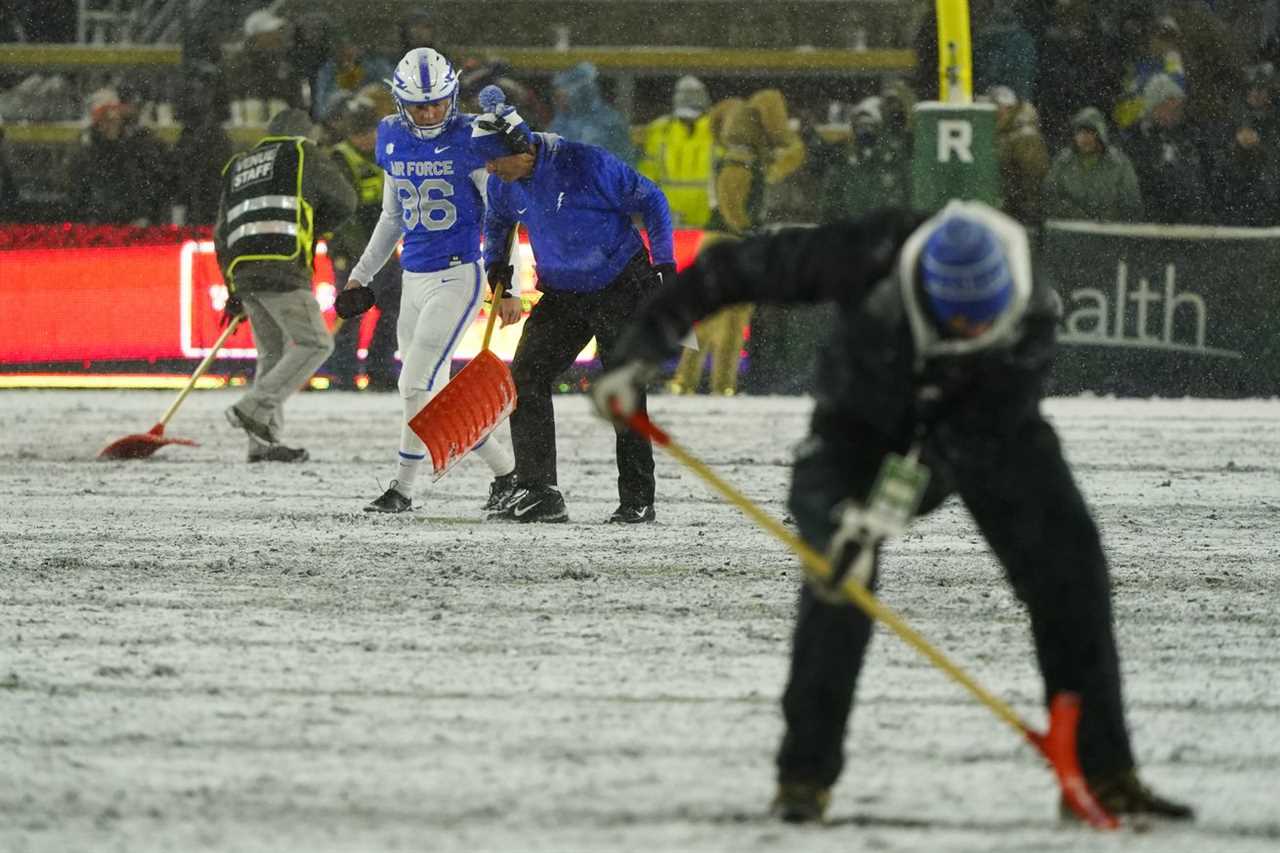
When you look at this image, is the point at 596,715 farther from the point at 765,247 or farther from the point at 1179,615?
the point at 1179,615

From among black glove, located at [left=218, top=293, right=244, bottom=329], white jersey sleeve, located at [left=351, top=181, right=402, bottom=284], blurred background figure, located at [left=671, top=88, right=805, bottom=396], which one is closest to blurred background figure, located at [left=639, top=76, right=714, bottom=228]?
blurred background figure, located at [left=671, top=88, right=805, bottom=396]

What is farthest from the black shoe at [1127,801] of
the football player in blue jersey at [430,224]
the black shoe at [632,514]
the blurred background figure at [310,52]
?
the blurred background figure at [310,52]

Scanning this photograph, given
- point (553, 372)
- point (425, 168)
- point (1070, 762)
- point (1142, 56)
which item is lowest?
point (553, 372)

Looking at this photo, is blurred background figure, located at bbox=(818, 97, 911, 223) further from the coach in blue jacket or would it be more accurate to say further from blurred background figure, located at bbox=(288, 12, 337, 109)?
the coach in blue jacket

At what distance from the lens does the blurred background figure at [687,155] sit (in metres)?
17.7

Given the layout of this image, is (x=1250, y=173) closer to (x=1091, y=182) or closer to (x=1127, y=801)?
(x=1091, y=182)

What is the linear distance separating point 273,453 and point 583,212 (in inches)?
141

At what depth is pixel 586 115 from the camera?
17875 millimetres

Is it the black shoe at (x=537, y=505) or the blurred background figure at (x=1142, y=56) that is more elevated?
the blurred background figure at (x=1142, y=56)

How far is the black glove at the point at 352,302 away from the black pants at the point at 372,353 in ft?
16.1

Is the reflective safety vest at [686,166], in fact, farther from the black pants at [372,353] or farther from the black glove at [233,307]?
the black glove at [233,307]

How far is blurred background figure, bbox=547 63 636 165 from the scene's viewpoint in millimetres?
17812

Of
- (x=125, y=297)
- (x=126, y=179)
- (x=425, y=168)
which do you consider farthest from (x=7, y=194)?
(x=425, y=168)

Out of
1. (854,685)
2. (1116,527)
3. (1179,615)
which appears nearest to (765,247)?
(854,685)
